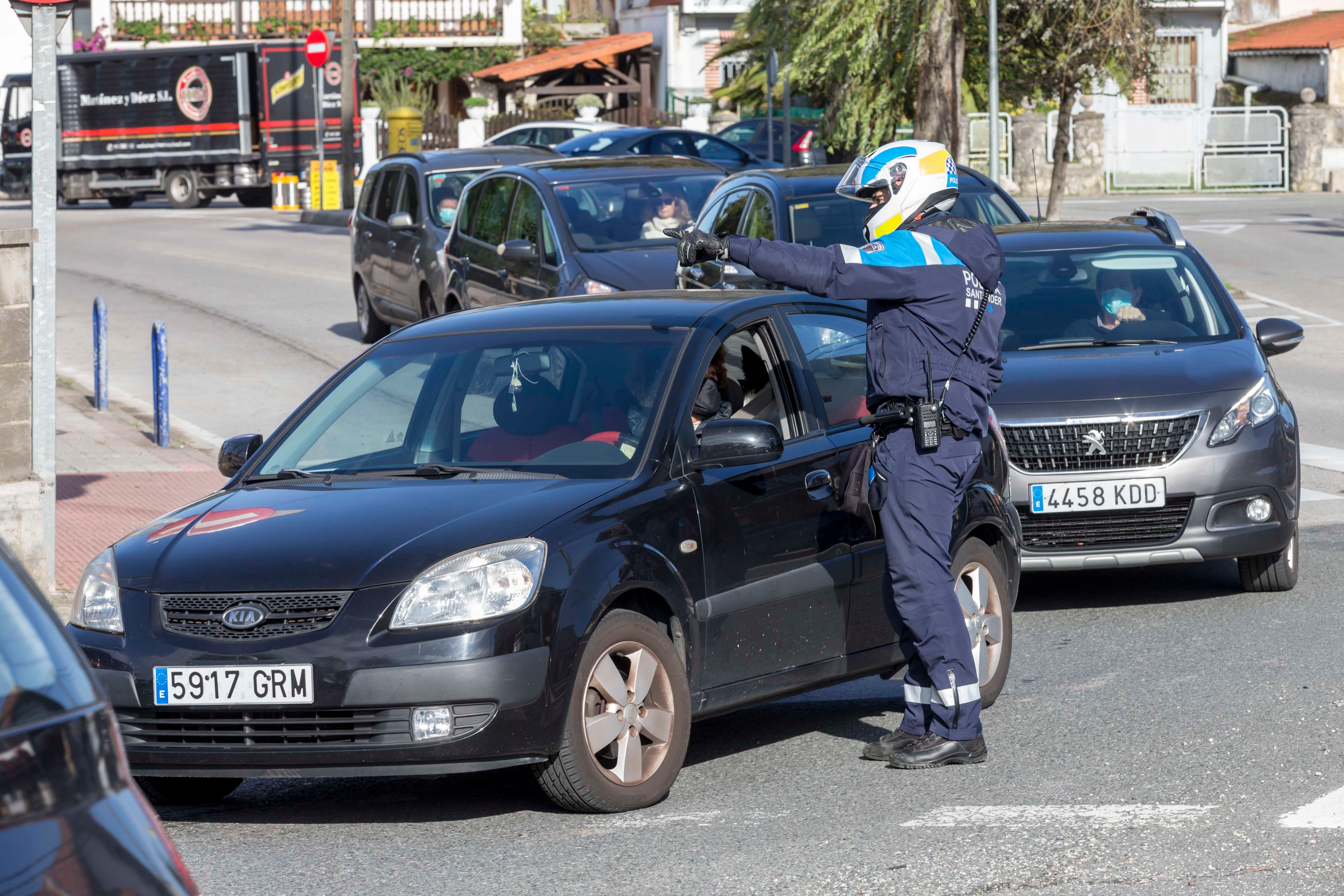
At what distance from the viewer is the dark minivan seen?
17141 millimetres

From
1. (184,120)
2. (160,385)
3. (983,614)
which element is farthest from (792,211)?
(184,120)

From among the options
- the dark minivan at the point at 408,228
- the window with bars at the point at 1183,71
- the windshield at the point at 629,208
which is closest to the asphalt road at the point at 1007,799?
the windshield at the point at 629,208

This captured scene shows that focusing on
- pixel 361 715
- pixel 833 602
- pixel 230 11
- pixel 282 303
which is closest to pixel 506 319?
pixel 833 602

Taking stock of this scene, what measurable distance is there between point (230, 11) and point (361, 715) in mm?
55776

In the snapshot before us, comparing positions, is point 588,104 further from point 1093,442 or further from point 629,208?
point 1093,442

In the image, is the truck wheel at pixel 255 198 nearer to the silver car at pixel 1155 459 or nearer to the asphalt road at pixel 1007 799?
the asphalt road at pixel 1007 799

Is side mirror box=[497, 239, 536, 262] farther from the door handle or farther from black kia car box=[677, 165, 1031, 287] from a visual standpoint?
the door handle

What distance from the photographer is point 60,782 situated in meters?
2.32

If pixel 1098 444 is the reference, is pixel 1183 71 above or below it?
above

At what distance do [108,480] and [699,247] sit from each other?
7.21m

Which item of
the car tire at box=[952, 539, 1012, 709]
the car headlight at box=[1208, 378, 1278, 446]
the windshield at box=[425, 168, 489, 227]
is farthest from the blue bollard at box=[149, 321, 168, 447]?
the car tire at box=[952, 539, 1012, 709]

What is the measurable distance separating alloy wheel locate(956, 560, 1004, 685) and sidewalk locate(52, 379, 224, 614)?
13.8 ft

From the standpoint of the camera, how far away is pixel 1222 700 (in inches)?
266

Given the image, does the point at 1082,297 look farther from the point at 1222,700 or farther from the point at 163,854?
the point at 163,854
